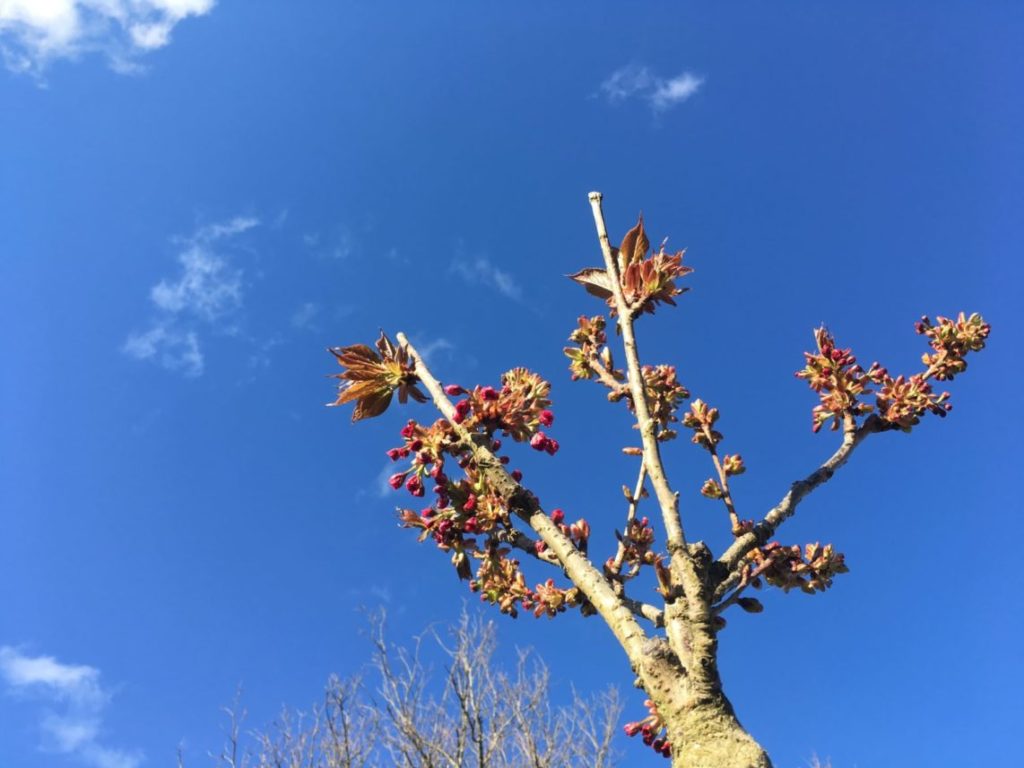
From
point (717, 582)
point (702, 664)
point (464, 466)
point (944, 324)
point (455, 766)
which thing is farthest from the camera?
point (455, 766)

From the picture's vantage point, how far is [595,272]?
8.12ft

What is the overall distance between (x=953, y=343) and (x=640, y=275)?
1.49 meters

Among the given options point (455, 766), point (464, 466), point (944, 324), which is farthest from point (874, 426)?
point (455, 766)

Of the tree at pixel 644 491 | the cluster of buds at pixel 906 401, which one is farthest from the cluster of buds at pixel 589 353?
the cluster of buds at pixel 906 401

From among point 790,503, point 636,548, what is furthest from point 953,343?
point 636,548

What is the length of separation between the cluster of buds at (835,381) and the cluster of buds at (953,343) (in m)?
0.31

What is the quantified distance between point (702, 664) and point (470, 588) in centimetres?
119

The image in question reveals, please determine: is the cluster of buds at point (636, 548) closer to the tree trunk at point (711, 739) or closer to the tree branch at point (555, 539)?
the tree branch at point (555, 539)

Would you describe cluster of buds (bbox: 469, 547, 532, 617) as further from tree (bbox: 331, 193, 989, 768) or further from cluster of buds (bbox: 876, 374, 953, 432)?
cluster of buds (bbox: 876, 374, 953, 432)

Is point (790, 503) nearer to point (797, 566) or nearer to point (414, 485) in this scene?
point (797, 566)

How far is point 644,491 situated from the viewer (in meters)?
2.60

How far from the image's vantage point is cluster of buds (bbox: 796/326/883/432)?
266 cm

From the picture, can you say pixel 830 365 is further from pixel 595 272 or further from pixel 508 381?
pixel 508 381

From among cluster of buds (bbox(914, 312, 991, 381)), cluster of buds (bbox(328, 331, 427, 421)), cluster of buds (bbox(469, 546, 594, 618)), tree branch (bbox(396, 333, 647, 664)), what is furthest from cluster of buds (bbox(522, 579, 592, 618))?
cluster of buds (bbox(914, 312, 991, 381))
